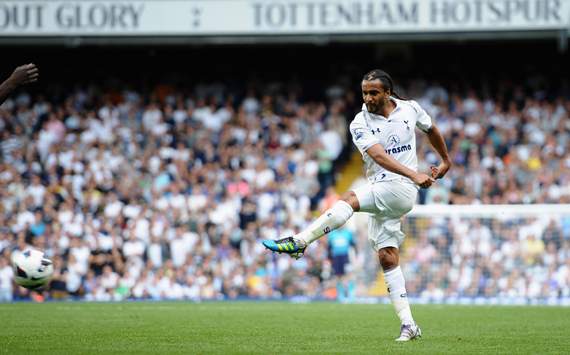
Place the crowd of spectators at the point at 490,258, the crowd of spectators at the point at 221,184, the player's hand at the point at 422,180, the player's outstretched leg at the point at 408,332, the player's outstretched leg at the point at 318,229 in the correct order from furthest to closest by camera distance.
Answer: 1. the crowd of spectators at the point at 221,184
2. the crowd of spectators at the point at 490,258
3. the player's outstretched leg at the point at 408,332
4. the player's outstretched leg at the point at 318,229
5. the player's hand at the point at 422,180

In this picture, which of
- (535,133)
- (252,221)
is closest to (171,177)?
(252,221)

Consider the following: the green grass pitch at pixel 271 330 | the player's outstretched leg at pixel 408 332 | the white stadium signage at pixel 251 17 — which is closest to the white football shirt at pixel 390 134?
the player's outstretched leg at pixel 408 332

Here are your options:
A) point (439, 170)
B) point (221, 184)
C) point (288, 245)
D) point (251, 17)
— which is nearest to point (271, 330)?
point (288, 245)

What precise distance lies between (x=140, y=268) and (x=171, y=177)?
3.14 meters

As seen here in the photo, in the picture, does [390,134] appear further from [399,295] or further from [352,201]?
[399,295]

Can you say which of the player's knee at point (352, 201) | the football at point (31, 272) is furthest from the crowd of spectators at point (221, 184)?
the player's knee at point (352, 201)

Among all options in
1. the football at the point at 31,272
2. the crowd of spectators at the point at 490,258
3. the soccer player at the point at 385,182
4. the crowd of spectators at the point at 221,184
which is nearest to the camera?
the soccer player at the point at 385,182

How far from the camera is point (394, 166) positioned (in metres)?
9.64

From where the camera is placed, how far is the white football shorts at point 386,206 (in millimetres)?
10023

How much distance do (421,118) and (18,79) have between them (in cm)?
410

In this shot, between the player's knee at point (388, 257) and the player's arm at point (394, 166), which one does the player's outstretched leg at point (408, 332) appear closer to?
the player's knee at point (388, 257)

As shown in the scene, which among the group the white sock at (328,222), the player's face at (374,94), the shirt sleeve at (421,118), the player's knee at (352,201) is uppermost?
the player's face at (374,94)

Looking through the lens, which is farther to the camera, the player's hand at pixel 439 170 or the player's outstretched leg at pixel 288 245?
the player's hand at pixel 439 170

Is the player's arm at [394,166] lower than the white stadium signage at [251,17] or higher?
lower
